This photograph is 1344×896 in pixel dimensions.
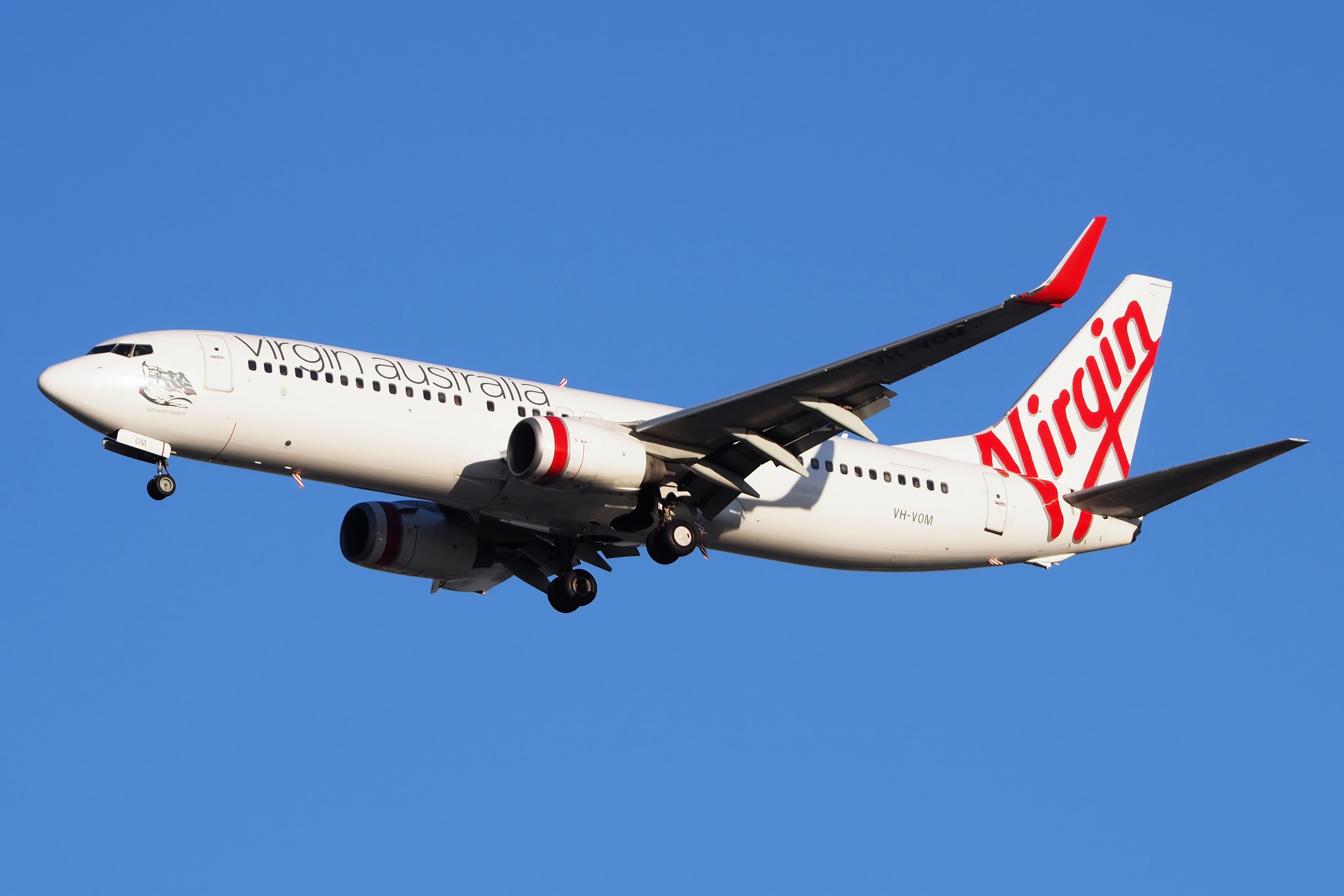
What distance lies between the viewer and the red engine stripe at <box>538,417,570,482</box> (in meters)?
33.8

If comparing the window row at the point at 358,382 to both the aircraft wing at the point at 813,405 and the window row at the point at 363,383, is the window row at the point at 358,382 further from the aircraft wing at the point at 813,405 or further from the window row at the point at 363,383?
the aircraft wing at the point at 813,405

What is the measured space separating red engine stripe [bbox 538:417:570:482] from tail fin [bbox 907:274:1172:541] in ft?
37.8

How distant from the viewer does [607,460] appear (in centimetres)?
3447

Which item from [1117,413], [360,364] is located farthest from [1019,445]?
[360,364]

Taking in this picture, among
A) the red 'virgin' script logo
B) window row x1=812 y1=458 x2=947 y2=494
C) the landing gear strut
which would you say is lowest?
the landing gear strut

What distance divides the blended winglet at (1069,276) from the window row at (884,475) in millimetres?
9532

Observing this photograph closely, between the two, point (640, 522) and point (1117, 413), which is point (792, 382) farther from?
point (1117, 413)

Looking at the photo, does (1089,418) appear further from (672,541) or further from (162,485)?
(162,485)

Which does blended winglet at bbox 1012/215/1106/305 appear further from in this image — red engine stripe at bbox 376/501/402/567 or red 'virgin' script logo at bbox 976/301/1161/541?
red engine stripe at bbox 376/501/402/567

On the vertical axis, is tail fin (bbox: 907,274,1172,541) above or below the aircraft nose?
above

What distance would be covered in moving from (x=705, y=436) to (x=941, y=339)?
5973mm

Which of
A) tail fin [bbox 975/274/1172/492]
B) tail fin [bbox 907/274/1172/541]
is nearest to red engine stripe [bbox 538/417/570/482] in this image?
tail fin [bbox 907/274/1172/541]

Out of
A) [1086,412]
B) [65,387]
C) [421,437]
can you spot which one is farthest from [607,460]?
[1086,412]

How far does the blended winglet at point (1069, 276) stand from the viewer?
29969 mm
